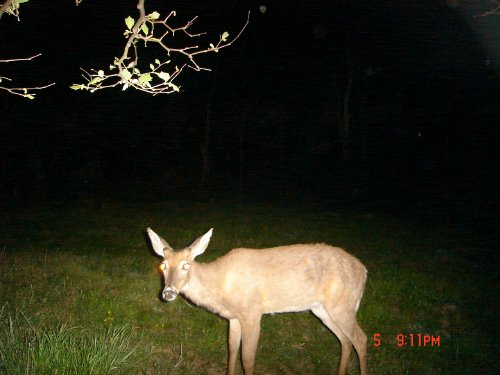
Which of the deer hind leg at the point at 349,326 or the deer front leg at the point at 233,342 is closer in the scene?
the deer hind leg at the point at 349,326

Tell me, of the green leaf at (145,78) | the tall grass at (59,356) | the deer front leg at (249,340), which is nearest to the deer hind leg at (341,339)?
the deer front leg at (249,340)

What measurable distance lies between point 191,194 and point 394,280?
16027mm

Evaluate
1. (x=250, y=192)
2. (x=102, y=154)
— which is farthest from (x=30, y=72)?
(x=250, y=192)

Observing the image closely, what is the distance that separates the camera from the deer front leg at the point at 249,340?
227 inches

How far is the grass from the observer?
18.8ft

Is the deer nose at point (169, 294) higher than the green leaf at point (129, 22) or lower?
lower

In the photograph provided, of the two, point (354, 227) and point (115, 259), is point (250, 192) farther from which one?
point (115, 259)

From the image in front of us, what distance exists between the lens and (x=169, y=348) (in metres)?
6.61

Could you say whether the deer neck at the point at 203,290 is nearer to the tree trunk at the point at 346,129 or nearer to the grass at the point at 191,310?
the grass at the point at 191,310
